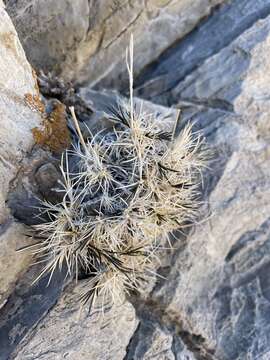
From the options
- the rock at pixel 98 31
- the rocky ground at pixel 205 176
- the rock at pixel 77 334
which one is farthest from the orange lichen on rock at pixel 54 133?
the rock at pixel 77 334

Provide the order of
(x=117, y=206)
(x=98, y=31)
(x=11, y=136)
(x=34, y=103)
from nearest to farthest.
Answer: (x=117, y=206) → (x=11, y=136) → (x=34, y=103) → (x=98, y=31)

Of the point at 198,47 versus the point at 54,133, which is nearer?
the point at 54,133

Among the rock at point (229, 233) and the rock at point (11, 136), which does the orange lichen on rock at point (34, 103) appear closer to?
the rock at point (11, 136)

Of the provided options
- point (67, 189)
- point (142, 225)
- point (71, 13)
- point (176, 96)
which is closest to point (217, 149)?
point (176, 96)

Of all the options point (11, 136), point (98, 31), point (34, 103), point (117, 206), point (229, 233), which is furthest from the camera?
point (98, 31)

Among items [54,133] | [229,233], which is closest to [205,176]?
[229,233]

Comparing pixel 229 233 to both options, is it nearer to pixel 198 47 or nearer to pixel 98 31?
pixel 198 47

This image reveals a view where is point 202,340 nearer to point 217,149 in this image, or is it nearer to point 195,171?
point 195,171
